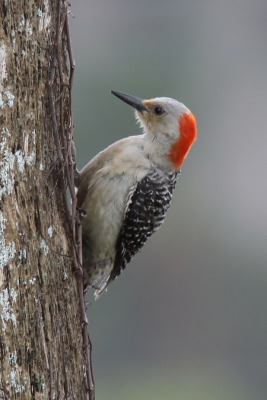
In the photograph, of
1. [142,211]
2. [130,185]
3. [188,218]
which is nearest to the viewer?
[130,185]

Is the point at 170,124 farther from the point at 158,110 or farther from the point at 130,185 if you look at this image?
the point at 130,185

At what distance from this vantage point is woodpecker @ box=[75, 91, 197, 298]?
5.89 meters

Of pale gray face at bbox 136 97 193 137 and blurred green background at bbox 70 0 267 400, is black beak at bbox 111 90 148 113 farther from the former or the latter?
blurred green background at bbox 70 0 267 400

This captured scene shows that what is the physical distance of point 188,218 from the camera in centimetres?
2638

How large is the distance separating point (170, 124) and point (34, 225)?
2.22 metres

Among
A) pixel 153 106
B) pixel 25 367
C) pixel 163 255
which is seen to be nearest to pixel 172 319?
pixel 163 255

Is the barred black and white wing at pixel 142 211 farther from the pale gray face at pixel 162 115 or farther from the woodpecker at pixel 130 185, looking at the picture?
the pale gray face at pixel 162 115

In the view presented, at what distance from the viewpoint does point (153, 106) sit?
6418mm

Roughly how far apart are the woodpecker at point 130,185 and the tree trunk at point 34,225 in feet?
3.88

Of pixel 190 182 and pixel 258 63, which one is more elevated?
pixel 258 63

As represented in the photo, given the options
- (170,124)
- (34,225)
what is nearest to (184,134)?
(170,124)

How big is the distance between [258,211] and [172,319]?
592 cm

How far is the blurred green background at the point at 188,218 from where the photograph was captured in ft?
77.3

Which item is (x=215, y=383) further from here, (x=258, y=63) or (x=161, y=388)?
(x=258, y=63)
